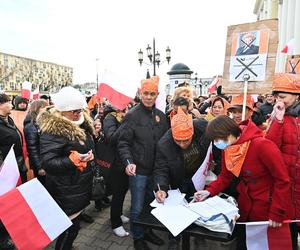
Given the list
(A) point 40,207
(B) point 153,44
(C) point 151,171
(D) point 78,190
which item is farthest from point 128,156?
(B) point 153,44

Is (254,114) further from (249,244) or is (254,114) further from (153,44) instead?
(153,44)

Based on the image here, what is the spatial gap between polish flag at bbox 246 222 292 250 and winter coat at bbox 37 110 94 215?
1.59 metres

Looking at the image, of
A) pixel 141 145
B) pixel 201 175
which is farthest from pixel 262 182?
pixel 141 145

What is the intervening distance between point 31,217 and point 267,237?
1.89m

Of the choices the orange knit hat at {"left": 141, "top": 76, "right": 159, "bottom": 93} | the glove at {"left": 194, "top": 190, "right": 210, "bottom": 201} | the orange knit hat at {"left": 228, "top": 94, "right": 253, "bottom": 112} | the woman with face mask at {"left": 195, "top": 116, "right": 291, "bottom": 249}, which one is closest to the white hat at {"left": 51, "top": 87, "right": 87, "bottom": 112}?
the orange knit hat at {"left": 141, "top": 76, "right": 159, "bottom": 93}

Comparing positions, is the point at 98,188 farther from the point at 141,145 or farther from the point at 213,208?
the point at 213,208

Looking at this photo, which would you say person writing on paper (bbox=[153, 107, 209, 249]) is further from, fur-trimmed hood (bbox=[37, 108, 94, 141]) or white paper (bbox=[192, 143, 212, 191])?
fur-trimmed hood (bbox=[37, 108, 94, 141])

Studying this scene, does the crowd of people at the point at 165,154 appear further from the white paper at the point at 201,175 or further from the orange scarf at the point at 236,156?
the white paper at the point at 201,175

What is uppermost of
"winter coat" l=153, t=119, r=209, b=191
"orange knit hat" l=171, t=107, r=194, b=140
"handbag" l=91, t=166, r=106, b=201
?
"orange knit hat" l=171, t=107, r=194, b=140

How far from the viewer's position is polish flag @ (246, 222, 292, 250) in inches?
93.7

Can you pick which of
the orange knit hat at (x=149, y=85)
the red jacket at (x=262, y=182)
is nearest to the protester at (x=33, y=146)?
the orange knit hat at (x=149, y=85)

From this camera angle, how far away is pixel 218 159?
332cm

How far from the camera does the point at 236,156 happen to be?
94.2 inches

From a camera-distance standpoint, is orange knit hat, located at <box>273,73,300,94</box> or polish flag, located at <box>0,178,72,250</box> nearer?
polish flag, located at <box>0,178,72,250</box>
